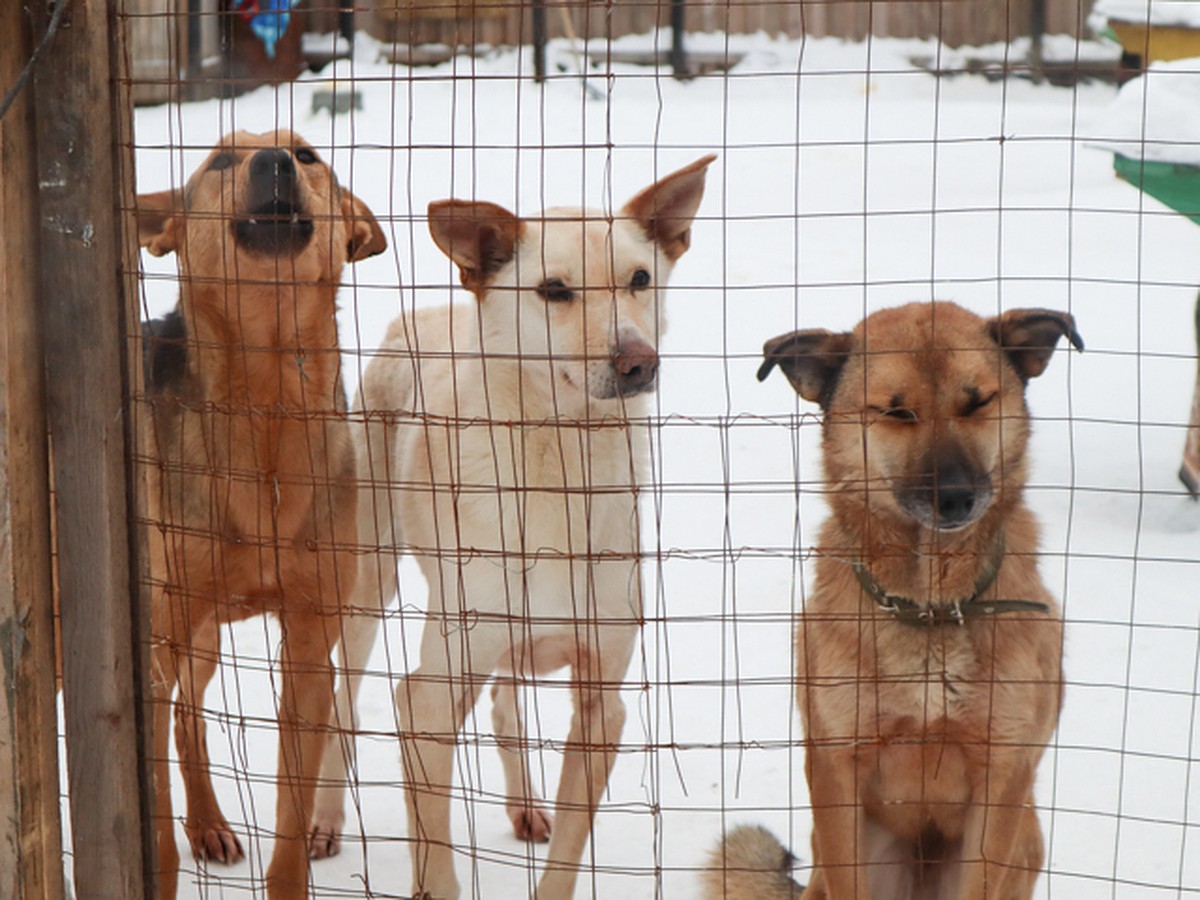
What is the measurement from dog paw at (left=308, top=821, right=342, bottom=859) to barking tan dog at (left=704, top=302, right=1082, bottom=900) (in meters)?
1.21

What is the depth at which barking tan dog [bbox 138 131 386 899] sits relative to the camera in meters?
3.07

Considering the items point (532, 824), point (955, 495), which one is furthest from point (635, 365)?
point (532, 824)

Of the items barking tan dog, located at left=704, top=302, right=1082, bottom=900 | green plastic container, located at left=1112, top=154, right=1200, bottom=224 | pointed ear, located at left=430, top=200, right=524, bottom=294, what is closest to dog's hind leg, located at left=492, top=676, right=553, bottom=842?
barking tan dog, located at left=704, top=302, right=1082, bottom=900

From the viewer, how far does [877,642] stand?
9.37ft

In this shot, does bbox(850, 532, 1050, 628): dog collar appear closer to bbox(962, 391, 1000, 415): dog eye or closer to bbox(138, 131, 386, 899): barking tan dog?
bbox(962, 391, 1000, 415): dog eye

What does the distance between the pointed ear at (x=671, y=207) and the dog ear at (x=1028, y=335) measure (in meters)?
0.71

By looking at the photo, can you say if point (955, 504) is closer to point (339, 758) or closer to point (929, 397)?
point (929, 397)

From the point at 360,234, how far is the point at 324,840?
164 centimetres

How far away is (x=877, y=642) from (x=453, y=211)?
50.4 inches

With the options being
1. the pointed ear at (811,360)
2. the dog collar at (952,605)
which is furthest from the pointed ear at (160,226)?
the dog collar at (952,605)

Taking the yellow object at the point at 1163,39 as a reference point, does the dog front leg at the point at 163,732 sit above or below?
below

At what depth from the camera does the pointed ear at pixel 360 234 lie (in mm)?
3309

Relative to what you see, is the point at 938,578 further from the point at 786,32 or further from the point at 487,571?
the point at 786,32

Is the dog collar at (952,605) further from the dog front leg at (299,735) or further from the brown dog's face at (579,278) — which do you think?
the dog front leg at (299,735)
